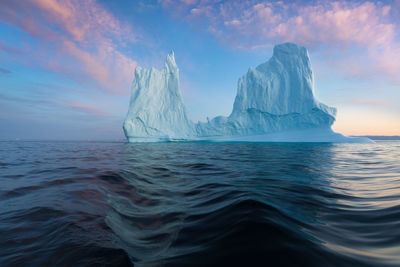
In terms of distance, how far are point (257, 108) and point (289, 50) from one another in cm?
939

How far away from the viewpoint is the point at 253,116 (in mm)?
35000

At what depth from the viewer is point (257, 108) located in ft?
110

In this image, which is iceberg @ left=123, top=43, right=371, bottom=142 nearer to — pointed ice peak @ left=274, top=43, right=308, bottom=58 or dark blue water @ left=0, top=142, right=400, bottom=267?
pointed ice peak @ left=274, top=43, right=308, bottom=58


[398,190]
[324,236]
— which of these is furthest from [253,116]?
[324,236]

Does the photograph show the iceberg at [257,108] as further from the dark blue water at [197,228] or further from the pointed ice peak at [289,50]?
the dark blue water at [197,228]

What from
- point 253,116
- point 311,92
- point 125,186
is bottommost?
point 125,186

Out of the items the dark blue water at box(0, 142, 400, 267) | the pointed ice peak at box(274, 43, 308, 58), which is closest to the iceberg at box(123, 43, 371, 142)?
the pointed ice peak at box(274, 43, 308, 58)

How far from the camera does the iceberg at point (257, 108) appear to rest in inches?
1257

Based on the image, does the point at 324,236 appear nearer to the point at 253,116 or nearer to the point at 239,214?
the point at 239,214

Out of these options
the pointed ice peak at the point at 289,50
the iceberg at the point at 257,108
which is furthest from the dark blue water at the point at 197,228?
the pointed ice peak at the point at 289,50

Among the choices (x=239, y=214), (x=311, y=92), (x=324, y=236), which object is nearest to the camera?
(x=324, y=236)

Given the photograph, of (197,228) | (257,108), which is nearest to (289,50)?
(257,108)

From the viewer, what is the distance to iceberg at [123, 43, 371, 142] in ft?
105

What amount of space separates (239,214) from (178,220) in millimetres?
673
